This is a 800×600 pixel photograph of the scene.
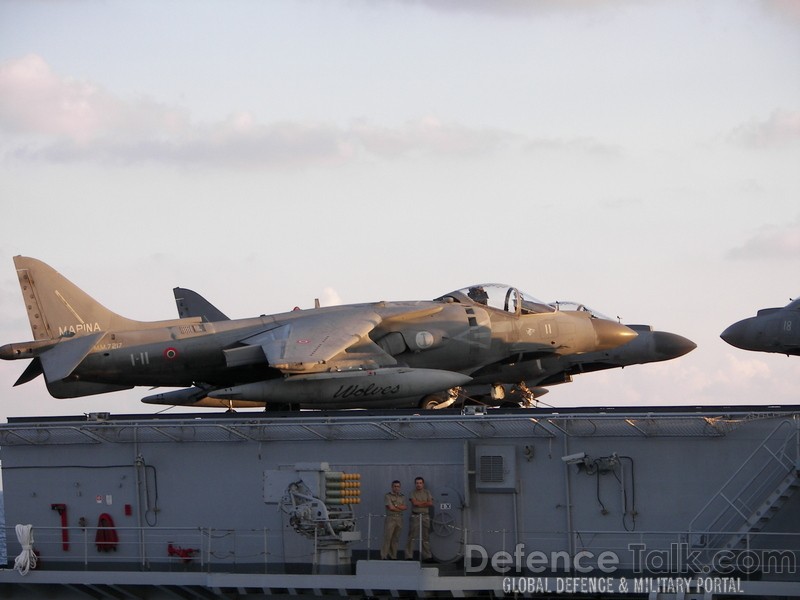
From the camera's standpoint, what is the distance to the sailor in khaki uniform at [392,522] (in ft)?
61.2

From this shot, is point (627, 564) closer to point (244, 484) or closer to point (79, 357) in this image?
point (244, 484)

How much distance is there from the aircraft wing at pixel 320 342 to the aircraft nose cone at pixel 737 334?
8375 millimetres

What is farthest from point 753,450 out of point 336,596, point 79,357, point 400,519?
point 79,357

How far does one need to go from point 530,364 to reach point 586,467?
494 inches

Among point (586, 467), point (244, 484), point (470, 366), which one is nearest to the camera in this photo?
point (586, 467)

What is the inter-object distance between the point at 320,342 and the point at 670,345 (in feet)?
35.8

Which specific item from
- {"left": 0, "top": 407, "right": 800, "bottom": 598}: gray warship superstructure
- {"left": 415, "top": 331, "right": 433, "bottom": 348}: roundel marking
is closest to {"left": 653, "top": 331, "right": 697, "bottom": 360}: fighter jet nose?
{"left": 415, "top": 331, "right": 433, "bottom": 348}: roundel marking

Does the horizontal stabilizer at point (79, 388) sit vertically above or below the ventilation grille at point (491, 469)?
above

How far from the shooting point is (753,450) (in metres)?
18.8

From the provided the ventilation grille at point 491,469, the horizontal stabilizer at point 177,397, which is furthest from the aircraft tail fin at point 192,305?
the ventilation grille at point 491,469

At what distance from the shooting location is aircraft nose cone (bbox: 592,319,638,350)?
103 ft

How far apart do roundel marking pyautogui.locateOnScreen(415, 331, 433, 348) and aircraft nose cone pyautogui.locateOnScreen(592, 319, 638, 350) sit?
16.1ft

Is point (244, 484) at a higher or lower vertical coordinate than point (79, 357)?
lower

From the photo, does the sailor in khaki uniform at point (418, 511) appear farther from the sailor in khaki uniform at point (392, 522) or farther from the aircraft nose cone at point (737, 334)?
the aircraft nose cone at point (737, 334)
